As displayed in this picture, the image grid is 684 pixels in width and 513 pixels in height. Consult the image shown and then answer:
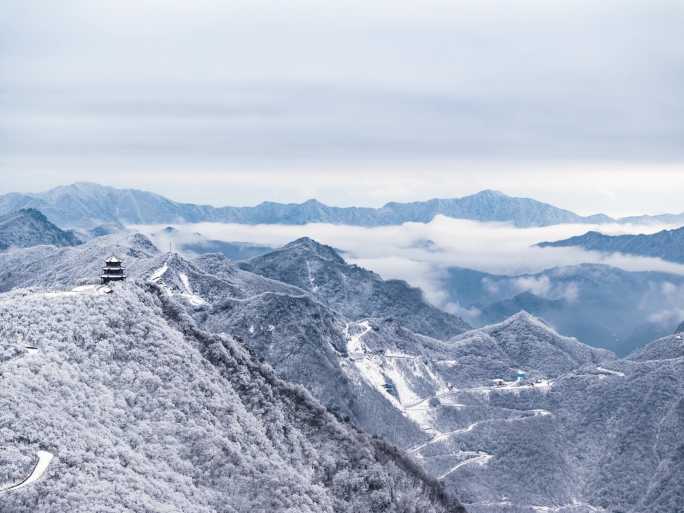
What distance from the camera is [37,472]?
8900 cm

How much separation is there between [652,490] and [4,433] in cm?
15402

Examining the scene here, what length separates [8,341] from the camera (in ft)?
389

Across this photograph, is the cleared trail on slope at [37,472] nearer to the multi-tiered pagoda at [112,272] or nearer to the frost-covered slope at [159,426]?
the frost-covered slope at [159,426]

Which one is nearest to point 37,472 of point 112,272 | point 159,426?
point 159,426

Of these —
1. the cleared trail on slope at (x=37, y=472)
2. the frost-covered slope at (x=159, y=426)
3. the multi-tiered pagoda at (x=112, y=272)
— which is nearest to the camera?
the cleared trail on slope at (x=37, y=472)

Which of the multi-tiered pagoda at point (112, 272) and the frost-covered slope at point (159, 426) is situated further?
the multi-tiered pagoda at point (112, 272)

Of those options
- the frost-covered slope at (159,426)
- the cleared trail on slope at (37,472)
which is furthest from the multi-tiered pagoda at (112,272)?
the cleared trail on slope at (37,472)

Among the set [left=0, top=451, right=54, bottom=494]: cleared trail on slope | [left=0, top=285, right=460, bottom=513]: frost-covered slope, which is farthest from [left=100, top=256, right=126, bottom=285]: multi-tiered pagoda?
[left=0, top=451, right=54, bottom=494]: cleared trail on slope

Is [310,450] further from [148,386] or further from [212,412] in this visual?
[148,386]

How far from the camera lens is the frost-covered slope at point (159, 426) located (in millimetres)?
94062

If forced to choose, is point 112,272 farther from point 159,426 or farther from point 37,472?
point 37,472

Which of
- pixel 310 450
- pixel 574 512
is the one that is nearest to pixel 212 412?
pixel 310 450

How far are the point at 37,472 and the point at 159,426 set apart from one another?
2650 cm

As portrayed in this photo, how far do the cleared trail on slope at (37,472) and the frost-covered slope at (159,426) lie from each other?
0.71 m
